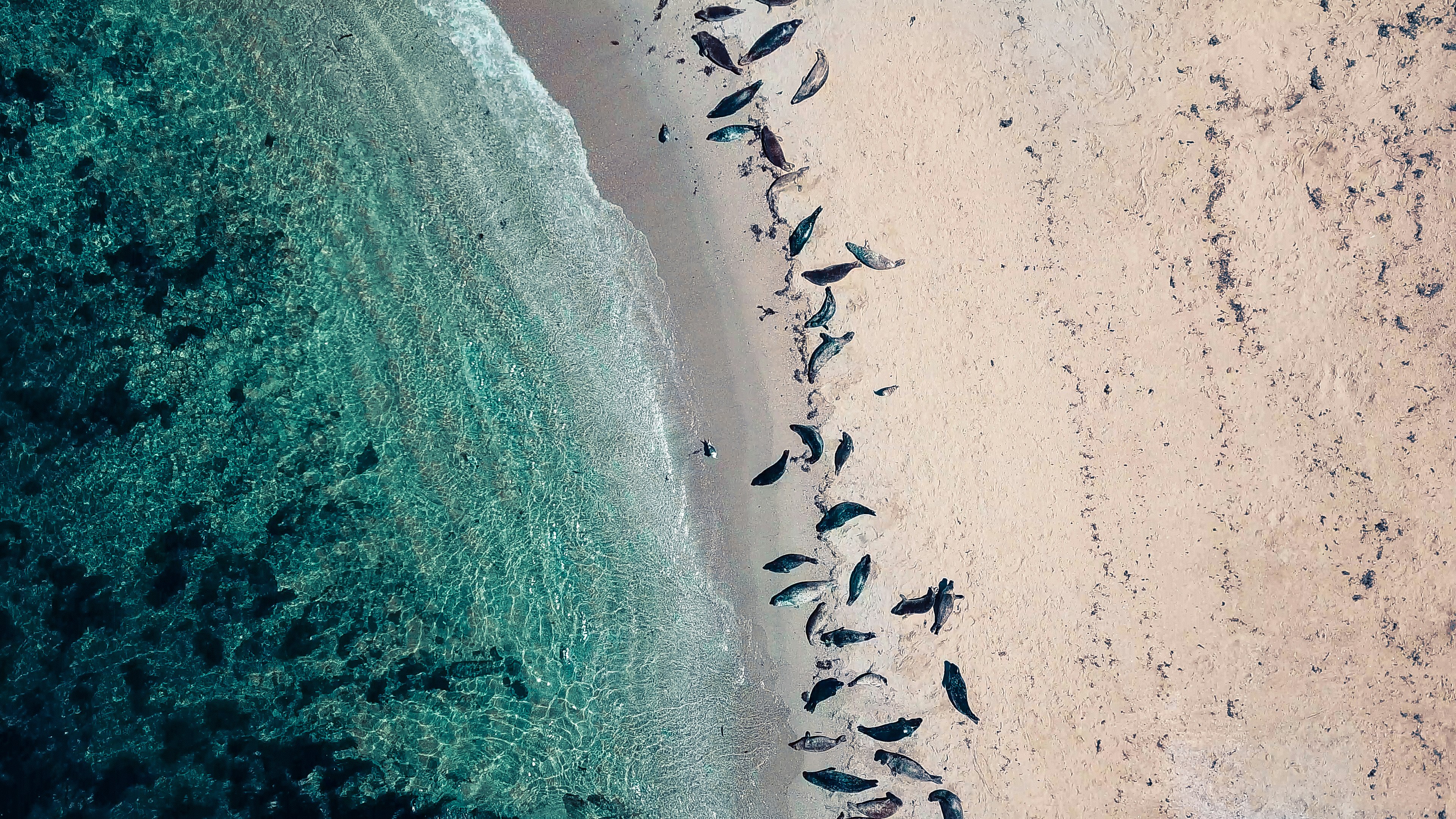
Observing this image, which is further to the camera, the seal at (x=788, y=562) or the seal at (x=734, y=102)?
the seal at (x=788, y=562)

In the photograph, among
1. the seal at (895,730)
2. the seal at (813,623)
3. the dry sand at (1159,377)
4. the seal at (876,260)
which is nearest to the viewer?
the dry sand at (1159,377)

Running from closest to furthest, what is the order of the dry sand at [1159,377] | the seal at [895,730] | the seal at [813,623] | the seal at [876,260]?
the dry sand at [1159,377] → the seal at [876,260] → the seal at [895,730] → the seal at [813,623]

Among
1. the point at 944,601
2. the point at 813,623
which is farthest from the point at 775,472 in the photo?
the point at 944,601

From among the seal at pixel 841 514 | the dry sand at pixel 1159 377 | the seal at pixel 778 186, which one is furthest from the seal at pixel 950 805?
the seal at pixel 778 186

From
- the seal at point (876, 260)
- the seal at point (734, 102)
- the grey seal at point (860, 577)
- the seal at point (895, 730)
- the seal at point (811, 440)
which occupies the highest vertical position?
the seal at point (734, 102)

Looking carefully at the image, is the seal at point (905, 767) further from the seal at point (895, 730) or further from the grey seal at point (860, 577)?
the grey seal at point (860, 577)

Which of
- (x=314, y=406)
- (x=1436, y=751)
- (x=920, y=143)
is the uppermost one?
(x=920, y=143)

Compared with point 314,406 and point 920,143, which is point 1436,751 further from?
point 314,406

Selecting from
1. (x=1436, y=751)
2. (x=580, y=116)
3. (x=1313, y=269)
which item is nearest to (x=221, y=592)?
(x=580, y=116)

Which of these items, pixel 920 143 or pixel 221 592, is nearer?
pixel 920 143
